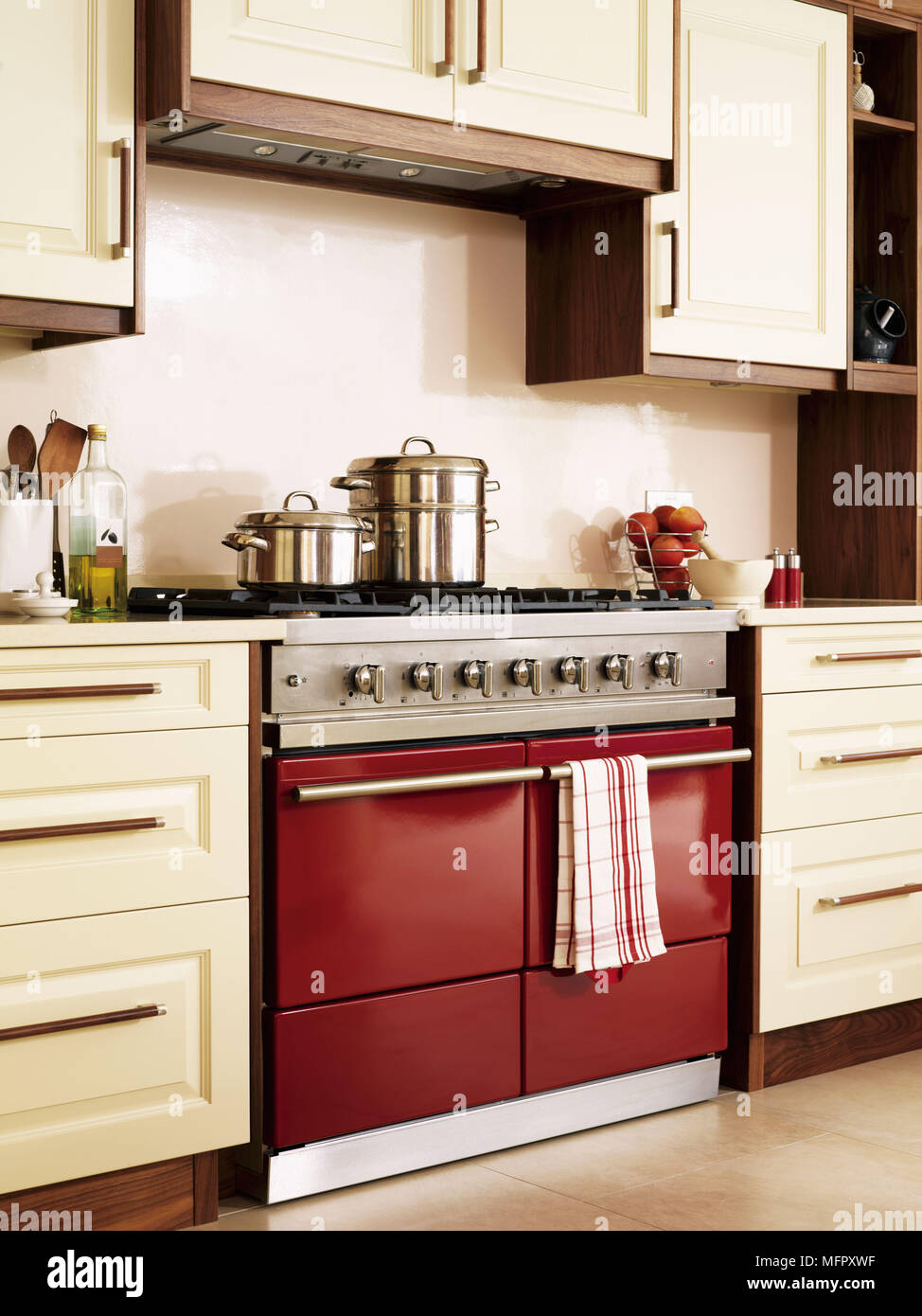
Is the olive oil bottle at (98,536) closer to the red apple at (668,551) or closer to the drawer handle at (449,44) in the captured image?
the drawer handle at (449,44)

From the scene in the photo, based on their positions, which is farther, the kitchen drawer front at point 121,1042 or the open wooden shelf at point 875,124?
the open wooden shelf at point 875,124

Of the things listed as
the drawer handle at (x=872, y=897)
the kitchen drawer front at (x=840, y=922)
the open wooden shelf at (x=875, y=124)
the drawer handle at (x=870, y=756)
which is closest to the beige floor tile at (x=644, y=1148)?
the kitchen drawer front at (x=840, y=922)

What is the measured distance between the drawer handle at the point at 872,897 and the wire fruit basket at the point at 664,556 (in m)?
0.71

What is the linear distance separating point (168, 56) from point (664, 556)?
148 cm

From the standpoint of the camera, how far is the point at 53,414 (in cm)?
262

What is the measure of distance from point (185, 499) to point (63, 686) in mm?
825

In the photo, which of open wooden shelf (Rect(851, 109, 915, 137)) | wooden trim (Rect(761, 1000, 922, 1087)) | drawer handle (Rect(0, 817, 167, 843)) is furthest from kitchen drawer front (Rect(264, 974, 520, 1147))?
open wooden shelf (Rect(851, 109, 915, 137))

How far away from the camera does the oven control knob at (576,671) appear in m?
2.63

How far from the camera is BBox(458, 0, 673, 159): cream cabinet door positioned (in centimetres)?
274

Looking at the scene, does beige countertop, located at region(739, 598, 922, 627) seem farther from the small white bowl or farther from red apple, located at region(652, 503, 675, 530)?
red apple, located at region(652, 503, 675, 530)

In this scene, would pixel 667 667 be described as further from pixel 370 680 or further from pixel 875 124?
pixel 875 124

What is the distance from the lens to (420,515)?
2740 millimetres

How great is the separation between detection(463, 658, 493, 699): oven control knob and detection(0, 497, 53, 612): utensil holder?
0.70m
